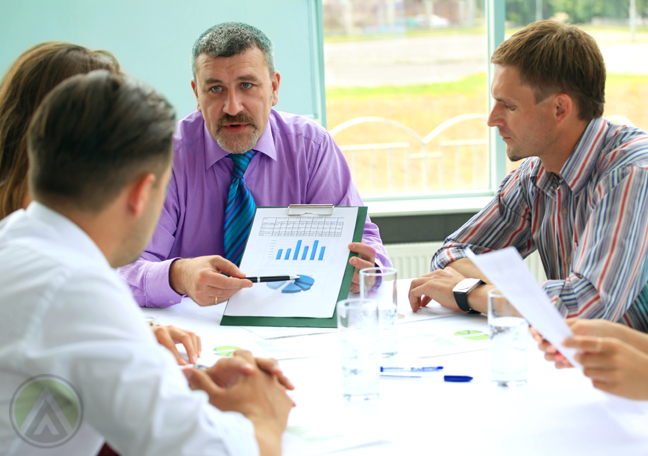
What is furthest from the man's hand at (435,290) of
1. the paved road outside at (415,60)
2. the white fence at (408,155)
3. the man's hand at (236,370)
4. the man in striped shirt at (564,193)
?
the paved road outside at (415,60)

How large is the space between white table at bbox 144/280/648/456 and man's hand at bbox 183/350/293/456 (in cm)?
4

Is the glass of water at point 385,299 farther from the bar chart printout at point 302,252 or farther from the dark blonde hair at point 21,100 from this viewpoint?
the dark blonde hair at point 21,100

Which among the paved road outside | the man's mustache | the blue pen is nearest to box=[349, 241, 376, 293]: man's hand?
the blue pen

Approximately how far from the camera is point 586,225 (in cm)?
144

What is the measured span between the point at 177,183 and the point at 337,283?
71cm

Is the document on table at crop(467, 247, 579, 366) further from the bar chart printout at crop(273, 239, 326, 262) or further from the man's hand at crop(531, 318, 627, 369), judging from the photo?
the bar chart printout at crop(273, 239, 326, 262)

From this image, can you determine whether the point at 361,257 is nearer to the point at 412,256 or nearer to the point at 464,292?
the point at 464,292

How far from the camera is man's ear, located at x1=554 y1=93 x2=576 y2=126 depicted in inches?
61.5

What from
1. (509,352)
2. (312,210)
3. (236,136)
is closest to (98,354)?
(509,352)

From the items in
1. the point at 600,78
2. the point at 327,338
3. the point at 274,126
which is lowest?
the point at 327,338

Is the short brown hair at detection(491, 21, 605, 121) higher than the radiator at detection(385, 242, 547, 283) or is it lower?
higher

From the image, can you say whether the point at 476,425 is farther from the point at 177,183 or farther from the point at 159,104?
the point at 177,183

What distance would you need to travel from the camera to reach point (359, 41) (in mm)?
4434

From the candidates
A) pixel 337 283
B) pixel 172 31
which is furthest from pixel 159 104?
pixel 172 31
